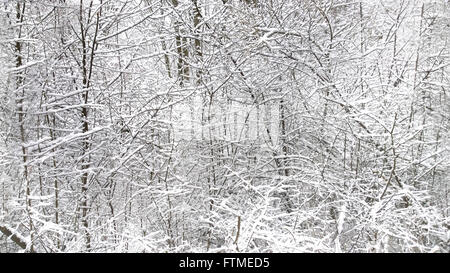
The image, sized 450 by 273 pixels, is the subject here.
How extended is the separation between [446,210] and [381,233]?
1.00m

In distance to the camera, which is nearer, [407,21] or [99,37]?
[99,37]

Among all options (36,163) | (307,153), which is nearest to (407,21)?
(307,153)

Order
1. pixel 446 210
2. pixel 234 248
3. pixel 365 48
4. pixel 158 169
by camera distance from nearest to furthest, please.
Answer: pixel 234 248, pixel 446 210, pixel 158 169, pixel 365 48

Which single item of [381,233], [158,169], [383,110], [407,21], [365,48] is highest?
[407,21]

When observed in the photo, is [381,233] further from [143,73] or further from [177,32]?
[177,32]

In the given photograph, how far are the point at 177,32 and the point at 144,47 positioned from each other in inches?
19.6

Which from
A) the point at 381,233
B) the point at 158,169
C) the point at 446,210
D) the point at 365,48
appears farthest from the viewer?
the point at 365,48

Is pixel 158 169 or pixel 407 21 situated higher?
pixel 407 21

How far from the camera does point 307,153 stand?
14.2 ft

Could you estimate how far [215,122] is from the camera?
13.7 feet

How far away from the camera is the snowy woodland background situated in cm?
343

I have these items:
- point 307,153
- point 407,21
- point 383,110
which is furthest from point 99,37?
point 407,21

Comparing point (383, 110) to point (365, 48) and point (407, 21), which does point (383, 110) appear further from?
point (407, 21)

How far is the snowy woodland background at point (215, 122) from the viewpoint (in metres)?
3.43
